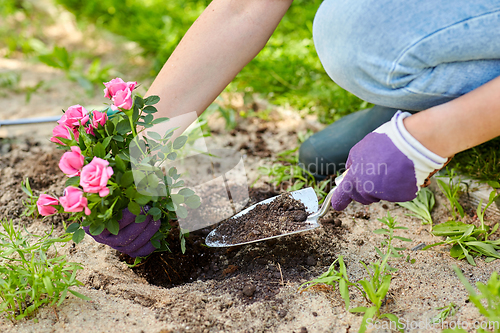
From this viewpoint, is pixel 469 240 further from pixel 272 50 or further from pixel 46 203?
pixel 272 50

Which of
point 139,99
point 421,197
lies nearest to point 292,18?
point 421,197

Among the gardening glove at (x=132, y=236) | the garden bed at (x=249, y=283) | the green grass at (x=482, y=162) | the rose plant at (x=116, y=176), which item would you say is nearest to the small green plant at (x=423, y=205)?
the garden bed at (x=249, y=283)

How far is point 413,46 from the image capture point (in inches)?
43.4

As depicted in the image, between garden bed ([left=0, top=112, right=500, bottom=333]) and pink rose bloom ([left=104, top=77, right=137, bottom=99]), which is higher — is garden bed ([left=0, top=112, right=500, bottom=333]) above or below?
below

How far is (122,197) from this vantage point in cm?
111

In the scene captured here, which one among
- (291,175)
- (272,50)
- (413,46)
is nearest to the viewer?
(413,46)

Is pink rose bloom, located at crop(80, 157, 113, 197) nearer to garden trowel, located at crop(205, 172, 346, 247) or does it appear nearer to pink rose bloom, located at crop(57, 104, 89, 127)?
pink rose bloom, located at crop(57, 104, 89, 127)

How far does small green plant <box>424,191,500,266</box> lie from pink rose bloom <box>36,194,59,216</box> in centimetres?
118

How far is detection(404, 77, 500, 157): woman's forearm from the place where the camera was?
3.27 ft

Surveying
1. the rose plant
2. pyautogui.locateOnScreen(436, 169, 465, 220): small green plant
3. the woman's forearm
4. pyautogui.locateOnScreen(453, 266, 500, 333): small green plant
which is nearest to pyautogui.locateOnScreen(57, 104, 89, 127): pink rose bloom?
the rose plant

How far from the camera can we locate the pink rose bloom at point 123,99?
1.06 metres

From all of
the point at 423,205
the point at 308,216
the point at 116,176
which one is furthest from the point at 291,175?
the point at 116,176

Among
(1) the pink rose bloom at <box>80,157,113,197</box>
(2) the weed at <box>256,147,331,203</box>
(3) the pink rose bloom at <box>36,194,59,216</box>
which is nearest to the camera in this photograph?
(1) the pink rose bloom at <box>80,157,113,197</box>

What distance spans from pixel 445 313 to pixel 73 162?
1.09 m
